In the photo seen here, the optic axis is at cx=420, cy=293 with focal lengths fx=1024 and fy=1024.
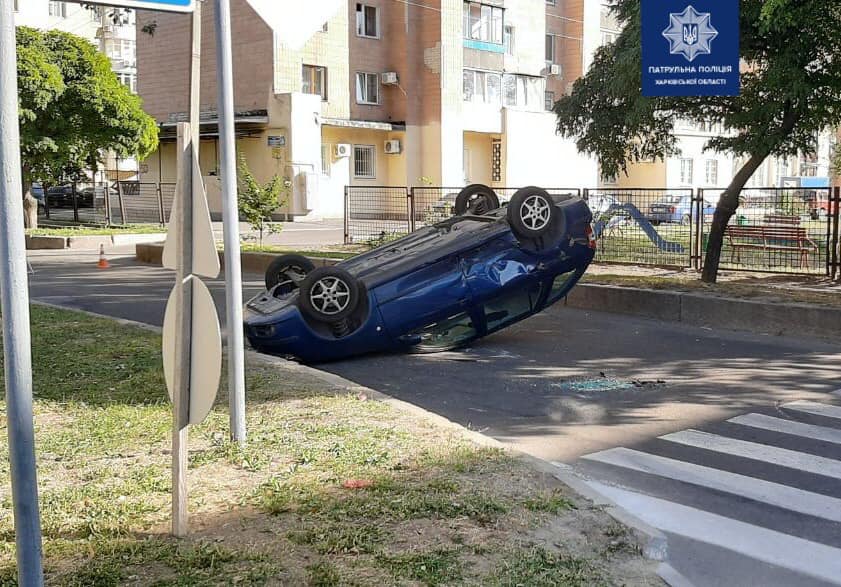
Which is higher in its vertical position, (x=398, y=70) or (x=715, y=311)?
(x=398, y=70)

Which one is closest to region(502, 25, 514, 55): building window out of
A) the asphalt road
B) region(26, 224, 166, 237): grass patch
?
region(26, 224, 166, 237): grass patch

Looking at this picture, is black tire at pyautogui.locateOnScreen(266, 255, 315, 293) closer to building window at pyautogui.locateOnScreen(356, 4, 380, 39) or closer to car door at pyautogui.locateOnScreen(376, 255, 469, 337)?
car door at pyautogui.locateOnScreen(376, 255, 469, 337)

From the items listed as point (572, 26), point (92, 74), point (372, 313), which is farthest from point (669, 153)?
point (572, 26)

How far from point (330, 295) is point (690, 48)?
633 cm

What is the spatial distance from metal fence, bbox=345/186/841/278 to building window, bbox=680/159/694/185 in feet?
145

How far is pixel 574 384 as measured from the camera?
30.2 feet

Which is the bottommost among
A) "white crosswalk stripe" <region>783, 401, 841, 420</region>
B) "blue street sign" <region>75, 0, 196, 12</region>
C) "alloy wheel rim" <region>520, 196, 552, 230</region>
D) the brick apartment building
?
"white crosswalk stripe" <region>783, 401, 841, 420</region>

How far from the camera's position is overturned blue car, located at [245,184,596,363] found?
9.99 metres

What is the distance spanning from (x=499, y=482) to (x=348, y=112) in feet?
137

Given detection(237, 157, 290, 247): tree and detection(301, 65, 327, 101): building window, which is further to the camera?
detection(301, 65, 327, 101): building window

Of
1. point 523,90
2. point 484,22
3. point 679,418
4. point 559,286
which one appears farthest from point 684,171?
point 679,418

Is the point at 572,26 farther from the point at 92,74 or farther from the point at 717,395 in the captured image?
the point at 717,395

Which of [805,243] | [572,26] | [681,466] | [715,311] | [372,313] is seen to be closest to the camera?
[681,466]

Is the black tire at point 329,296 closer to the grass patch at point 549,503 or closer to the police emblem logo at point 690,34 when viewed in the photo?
the grass patch at point 549,503
